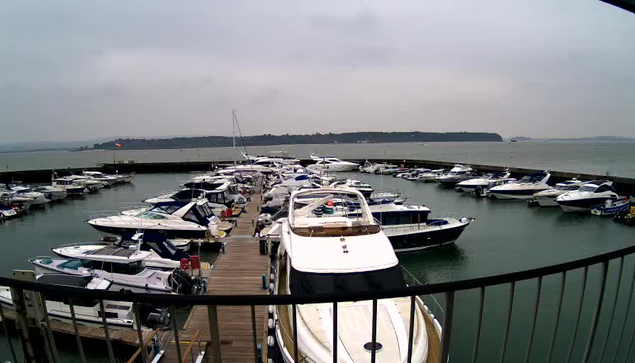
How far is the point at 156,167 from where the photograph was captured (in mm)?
65438

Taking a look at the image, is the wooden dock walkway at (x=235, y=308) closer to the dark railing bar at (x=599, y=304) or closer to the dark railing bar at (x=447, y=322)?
the dark railing bar at (x=447, y=322)

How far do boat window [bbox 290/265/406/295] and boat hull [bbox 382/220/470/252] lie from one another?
10.3 metres

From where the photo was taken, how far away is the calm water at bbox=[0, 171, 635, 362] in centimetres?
1007

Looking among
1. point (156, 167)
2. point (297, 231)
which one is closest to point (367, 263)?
point (297, 231)

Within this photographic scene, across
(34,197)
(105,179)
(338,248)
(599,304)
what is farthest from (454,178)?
(105,179)

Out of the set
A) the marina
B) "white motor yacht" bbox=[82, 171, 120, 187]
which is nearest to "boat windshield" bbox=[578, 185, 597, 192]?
the marina

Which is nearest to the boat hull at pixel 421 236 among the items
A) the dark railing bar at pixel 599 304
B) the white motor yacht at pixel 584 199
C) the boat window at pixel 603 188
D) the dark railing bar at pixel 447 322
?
the white motor yacht at pixel 584 199

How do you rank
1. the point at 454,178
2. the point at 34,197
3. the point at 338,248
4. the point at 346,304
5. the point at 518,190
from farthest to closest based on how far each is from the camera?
1. the point at 454,178
2. the point at 518,190
3. the point at 34,197
4. the point at 338,248
5. the point at 346,304

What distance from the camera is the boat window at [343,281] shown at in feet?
21.8

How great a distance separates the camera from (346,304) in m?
6.63

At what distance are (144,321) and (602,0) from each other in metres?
11.8

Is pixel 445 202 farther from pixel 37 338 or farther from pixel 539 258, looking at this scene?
pixel 37 338

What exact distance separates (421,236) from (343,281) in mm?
11732

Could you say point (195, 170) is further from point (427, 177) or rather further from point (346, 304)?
point (346, 304)
